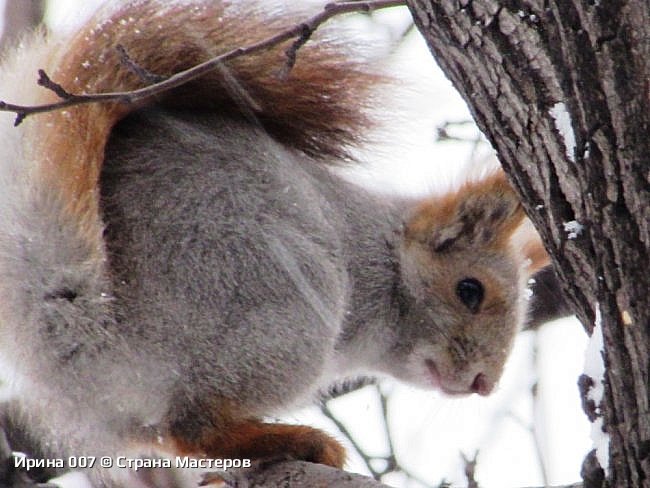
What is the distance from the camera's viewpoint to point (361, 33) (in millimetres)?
2338

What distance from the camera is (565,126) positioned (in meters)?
1.22

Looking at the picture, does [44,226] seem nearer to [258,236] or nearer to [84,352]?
[84,352]

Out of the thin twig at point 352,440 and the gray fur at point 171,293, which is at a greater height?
the gray fur at point 171,293

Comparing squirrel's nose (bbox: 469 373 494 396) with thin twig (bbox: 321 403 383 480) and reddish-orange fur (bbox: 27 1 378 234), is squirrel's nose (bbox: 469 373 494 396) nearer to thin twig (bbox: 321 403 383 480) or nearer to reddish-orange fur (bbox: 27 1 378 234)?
thin twig (bbox: 321 403 383 480)

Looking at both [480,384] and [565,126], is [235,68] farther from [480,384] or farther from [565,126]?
[565,126]

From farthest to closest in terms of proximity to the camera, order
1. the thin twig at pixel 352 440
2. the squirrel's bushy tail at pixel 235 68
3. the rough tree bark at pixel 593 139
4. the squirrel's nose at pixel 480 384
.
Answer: the thin twig at pixel 352 440
the squirrel's nose at pixel 480 384
the squirrel's bushy tail at pixel 235 68
the rough tree bark at pixel 593 139

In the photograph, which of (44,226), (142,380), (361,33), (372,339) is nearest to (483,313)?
(372,339)

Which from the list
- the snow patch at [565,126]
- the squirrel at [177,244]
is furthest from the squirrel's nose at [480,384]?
the snow patch at [565,126]

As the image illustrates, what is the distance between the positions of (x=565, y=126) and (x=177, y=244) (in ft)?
3.47

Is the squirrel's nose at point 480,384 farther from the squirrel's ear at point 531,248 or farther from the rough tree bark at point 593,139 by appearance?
the rough tree bark at point 593,139

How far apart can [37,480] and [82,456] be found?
21 centimetres

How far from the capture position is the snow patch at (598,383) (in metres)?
1.22

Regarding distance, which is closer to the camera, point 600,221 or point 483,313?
point 600,221

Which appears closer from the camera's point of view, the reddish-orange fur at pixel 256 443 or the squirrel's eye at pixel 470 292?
the reddish-orange fur at pixel 256 443
